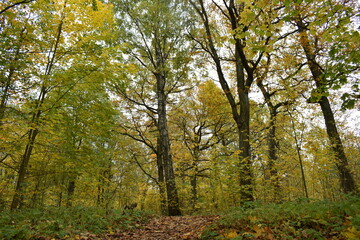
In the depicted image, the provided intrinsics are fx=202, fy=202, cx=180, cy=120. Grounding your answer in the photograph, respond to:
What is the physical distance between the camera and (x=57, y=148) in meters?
5.68

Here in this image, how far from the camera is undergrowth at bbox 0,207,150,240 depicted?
3488 millimetres

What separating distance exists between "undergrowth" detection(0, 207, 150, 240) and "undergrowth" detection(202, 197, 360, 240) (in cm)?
275

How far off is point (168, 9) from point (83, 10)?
14.6ft

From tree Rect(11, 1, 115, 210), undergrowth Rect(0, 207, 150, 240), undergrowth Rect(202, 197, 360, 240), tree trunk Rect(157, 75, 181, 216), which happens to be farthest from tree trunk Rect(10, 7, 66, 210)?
tree trunk Rect(157, 75, 181, 216)

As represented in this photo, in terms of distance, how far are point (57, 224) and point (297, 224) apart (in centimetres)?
456

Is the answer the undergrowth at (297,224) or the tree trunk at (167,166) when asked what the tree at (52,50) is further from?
the undergrowth at (297,224)

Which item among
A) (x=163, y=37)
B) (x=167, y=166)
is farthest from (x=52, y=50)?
(x=167, y=166)

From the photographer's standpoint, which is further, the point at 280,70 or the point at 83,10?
the point at 280,70

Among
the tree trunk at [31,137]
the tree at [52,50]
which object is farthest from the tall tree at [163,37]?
the tree trunk at [31,137]

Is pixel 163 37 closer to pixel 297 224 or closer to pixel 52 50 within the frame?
pixel 52 50

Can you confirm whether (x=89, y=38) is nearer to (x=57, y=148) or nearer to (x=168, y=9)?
(x=57, y=148)

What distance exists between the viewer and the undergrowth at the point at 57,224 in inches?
137

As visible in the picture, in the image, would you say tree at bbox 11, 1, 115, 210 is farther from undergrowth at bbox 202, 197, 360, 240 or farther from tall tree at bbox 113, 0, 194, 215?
undergrowth at bbox 202, 197, 360, 240

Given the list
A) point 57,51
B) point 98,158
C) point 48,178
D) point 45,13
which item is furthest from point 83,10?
point 48,178
